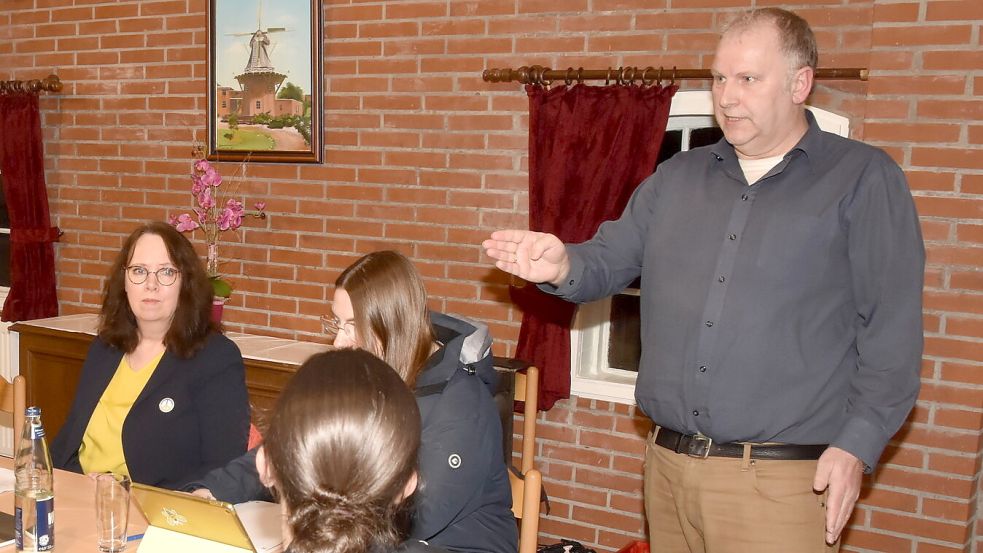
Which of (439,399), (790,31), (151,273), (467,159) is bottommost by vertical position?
(439,399)

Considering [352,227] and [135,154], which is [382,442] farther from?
[135,154]

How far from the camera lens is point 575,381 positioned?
11.0 feet

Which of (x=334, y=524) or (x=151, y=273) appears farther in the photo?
(x=151, y=273)

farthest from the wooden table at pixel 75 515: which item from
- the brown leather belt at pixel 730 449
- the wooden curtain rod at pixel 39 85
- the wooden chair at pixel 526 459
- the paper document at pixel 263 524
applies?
the wooden curtain rod at pixel 39 85

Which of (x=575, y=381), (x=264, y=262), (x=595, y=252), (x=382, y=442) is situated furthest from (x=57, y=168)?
(x=382, y=442)

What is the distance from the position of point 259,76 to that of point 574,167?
1.46 meters

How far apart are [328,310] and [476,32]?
126cm

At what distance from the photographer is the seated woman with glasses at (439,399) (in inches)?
69.0

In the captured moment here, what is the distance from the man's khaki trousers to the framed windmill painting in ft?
Answer: 7.45

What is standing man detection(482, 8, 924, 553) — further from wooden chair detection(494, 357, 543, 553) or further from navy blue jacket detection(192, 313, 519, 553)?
wooden chair detection(494, 357, 543, 553)

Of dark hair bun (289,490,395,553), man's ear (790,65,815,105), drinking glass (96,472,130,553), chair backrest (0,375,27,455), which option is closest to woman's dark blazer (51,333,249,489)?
chair backrest (0,375,27,455)

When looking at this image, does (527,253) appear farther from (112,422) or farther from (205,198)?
(205,198)

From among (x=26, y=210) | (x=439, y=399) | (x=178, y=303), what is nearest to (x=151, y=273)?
(x=178, y=303)

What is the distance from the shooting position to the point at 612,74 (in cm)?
307
